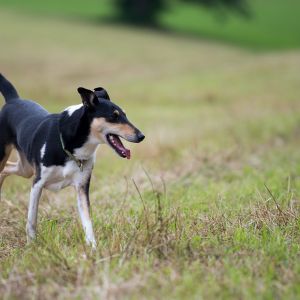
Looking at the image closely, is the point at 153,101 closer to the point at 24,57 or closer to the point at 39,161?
the point at 24,57

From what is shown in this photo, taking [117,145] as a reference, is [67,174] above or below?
below

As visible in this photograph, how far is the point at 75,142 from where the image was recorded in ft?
20.6

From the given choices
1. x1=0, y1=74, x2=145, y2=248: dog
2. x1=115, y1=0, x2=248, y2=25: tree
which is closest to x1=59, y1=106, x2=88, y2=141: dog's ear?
x1=0, y1=74, x2=145, y2=248: dog

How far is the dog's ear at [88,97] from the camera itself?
601 cm

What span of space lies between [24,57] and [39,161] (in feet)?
97.3

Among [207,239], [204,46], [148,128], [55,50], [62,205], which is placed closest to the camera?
[207,239]

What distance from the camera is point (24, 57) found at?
115 ft

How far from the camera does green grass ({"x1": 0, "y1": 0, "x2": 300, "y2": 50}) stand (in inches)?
2269

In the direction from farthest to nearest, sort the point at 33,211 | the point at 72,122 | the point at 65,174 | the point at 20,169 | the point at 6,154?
the point at 20,169, the point at 6,154, the point at 33,211, the point at 65,174, the point at 72,122

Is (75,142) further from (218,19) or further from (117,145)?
(218,19)

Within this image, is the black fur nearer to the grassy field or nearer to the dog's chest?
the dog's chest

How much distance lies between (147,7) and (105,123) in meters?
54.5

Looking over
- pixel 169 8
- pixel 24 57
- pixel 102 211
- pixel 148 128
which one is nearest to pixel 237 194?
pixel 102 211

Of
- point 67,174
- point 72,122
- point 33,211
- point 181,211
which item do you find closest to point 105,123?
point 72,122
